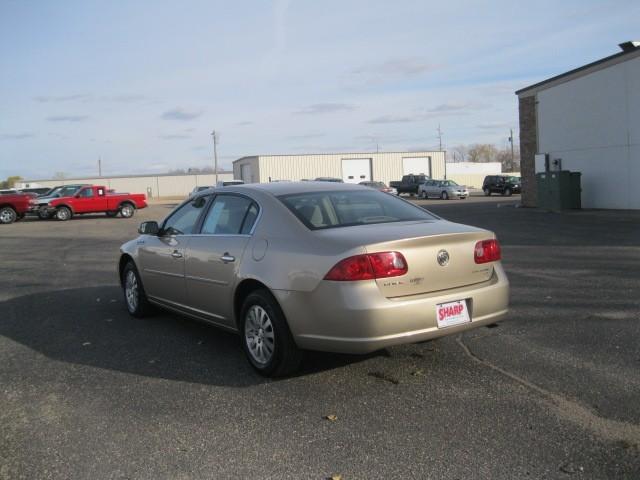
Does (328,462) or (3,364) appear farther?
(3,364)

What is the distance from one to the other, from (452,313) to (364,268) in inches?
31.8

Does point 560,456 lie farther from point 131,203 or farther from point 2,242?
point 131,203

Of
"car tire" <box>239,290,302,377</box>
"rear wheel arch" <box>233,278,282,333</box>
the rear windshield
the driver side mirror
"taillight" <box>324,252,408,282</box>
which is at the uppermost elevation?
the rear windshield

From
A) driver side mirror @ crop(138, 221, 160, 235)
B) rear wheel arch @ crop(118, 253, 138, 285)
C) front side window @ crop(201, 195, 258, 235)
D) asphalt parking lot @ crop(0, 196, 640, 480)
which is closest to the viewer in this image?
asphalt parking lot @ crop(0, 196, 640, 480)

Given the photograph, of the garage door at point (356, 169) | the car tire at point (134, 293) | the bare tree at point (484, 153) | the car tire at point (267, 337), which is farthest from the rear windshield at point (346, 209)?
the bare tree at point (484, 153)

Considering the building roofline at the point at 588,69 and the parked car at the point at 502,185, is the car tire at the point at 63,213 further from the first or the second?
the parked car at the point at 502,185

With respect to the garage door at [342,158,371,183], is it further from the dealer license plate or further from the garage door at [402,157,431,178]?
the dealer license plate

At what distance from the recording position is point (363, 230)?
462 cm

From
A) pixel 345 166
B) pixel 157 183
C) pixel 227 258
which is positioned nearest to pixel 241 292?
pixel 227 258

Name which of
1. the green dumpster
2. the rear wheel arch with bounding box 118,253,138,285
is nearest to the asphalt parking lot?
the rear wheel arch with bounding box 118,253,138,285

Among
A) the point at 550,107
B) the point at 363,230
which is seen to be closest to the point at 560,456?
the point at 363,230

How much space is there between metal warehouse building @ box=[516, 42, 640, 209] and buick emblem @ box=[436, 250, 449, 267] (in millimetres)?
18987

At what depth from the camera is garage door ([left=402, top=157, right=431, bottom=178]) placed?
68938mm

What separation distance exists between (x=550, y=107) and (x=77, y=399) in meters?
24.7
